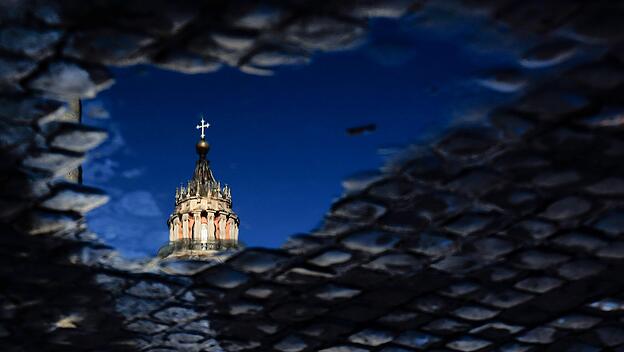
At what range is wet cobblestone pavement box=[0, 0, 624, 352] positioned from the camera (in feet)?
12.9

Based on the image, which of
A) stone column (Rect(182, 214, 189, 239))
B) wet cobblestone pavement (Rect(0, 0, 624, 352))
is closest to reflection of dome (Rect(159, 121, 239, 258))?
stone column (Rect(182, 214, 189, 239))

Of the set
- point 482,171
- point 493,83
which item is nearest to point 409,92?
point 493,83

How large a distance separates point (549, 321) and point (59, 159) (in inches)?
187

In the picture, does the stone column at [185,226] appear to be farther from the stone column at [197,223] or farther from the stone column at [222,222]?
the stone column at [222,222]

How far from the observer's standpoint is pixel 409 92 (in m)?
4.46

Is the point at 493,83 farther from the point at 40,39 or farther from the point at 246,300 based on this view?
the point at 246,300

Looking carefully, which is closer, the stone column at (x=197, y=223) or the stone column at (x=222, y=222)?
the stone column at (x=222, y=222)

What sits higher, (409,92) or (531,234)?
(409,92)

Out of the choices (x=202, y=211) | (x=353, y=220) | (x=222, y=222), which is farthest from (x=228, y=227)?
(x=353, y=220)

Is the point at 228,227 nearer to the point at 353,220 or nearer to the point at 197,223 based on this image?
the point at 197,223

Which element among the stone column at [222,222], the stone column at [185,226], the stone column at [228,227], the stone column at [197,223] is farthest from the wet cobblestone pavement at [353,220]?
the stone column at [185,226]

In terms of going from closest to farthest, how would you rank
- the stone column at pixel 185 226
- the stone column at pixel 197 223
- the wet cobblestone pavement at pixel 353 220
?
1. the wet cobblestone pavement at pixel 353 220
2. the stone column at pixel 197 223
3. the stone column at pixel 185 226

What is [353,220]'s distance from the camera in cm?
550

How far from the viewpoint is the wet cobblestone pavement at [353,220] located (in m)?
3.94
